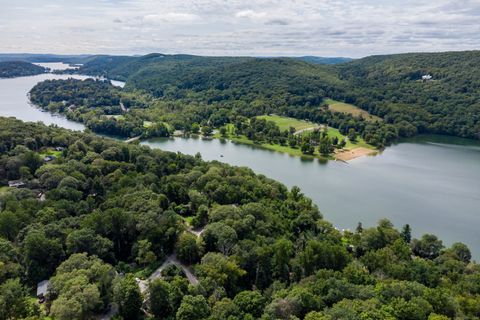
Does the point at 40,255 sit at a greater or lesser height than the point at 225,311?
greater

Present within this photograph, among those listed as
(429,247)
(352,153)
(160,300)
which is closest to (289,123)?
(352,153)

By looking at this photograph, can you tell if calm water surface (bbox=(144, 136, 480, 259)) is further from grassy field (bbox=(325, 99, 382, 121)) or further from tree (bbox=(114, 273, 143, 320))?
tree (bbox=(114, 273, 143, 320))

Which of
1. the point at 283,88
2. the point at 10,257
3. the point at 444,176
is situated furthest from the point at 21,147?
the point at 283,88

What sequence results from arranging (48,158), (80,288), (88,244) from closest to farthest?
(80,288)
(88,244)
(48,158)

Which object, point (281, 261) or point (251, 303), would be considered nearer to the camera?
point (251, 303)

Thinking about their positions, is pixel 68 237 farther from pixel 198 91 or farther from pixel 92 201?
pixel 198 91

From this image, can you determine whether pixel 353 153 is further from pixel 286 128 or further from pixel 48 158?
pixel 48 158

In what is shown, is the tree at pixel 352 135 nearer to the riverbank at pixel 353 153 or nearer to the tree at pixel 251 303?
the riverbank at pixel 353 153
